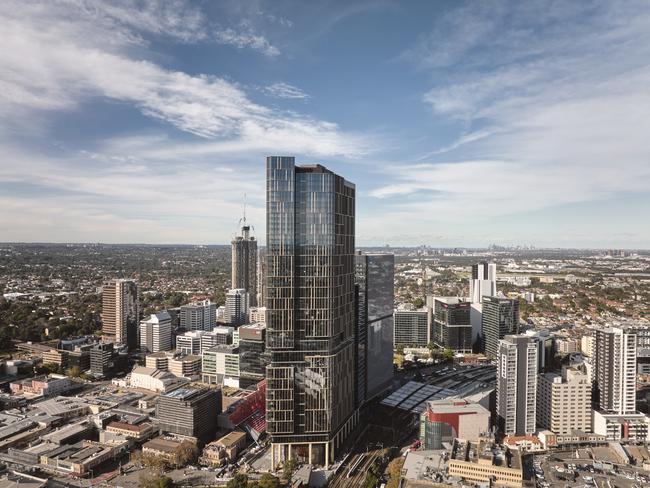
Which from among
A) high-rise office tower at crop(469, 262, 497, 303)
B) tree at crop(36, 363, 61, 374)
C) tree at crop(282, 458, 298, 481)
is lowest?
tree at crop(36, 363, 61, 374)

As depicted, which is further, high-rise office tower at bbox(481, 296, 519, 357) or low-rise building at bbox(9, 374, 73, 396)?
high-rise office tower at bbox(481, 296, 519, 357)

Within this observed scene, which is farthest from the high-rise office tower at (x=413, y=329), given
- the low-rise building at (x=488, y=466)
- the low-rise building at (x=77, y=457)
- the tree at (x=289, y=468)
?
the low-rise building at (x=77, y=457)

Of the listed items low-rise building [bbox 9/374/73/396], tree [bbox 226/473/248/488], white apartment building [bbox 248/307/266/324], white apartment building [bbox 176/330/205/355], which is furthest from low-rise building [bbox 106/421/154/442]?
white apartment building [bbox 248/307/266/324]

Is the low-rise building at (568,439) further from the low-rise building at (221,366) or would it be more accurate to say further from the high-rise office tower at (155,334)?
the high-rise office tower at (155,334)

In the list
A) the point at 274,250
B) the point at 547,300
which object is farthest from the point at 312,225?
the point at 547,300

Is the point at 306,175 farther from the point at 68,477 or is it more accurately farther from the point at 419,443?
the point at 68,477

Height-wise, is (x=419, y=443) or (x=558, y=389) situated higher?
(x=558, y=389)

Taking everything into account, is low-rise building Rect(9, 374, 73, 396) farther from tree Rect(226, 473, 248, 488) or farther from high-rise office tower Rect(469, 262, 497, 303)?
high-rise office tower Rect(469, 262, 497, 303)

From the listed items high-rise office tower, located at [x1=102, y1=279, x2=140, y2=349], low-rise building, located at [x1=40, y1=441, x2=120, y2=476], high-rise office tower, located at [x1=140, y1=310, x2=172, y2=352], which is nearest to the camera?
low-rise building, located at [x1=40, y1=441, x2=120, y2=476]
